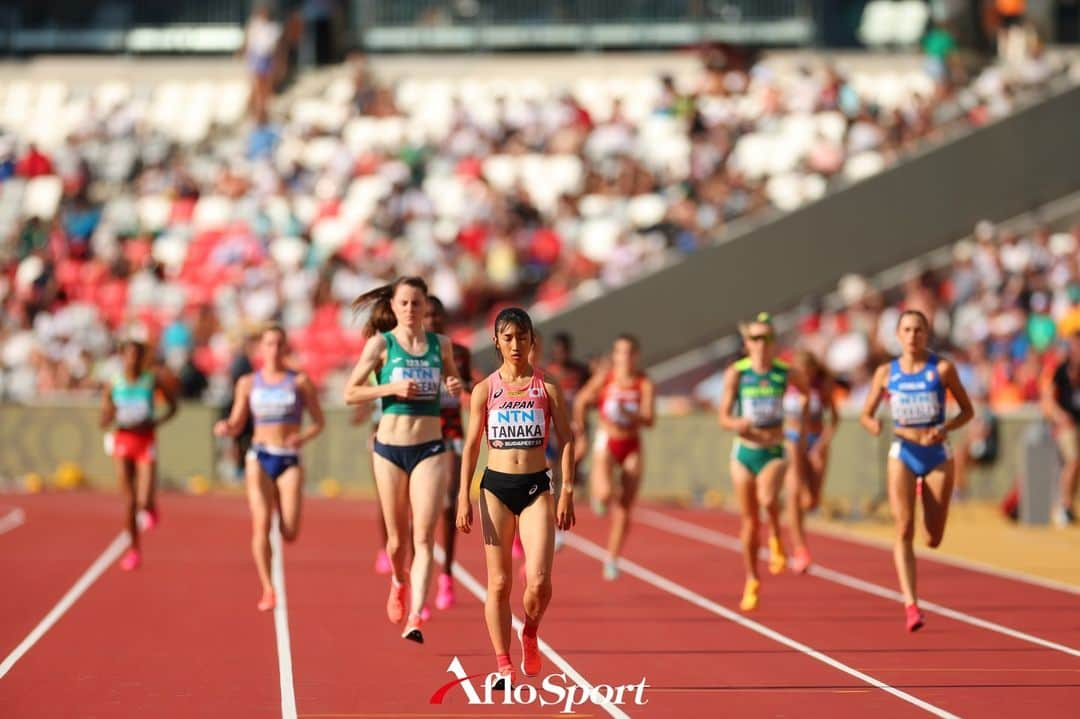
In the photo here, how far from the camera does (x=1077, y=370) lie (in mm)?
24000

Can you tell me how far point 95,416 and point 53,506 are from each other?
2.74m

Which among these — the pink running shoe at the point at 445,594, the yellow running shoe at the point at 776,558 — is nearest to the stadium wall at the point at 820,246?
the yellow running shoe at the point at 776,558

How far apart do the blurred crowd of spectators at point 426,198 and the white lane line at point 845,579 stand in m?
4.63

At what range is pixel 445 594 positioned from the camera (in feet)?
51.0

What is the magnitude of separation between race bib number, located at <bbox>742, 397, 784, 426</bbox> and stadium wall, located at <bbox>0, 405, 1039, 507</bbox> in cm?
966

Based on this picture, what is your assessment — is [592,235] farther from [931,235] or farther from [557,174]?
[931,235]

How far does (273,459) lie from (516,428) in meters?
4.66

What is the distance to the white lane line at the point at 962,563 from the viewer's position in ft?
56.0

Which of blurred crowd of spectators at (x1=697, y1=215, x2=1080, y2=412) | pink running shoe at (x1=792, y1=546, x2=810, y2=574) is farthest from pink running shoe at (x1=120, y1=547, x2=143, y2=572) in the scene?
blurred crowd of spectators at (x1=697, y1=215, x2=1080, y2=412)

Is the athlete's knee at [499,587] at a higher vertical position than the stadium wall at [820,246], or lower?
lower

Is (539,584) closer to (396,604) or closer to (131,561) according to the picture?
(396,604)

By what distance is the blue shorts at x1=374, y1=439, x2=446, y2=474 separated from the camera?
42.8ft

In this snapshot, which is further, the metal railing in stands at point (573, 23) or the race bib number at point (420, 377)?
the metal railing in stands at point (573, 23)

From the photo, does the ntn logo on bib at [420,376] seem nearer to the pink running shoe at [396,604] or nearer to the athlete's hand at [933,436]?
the pink running shoe at [396,604]
